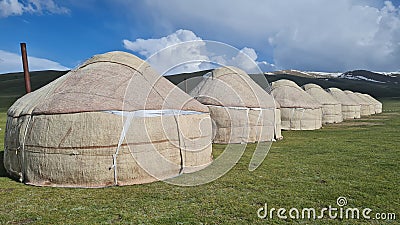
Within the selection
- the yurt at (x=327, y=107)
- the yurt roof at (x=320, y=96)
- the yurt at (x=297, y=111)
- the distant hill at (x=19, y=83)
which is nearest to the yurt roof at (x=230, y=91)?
the yurt at (x=297, y=111)

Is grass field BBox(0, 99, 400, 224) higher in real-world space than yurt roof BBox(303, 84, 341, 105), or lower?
lower

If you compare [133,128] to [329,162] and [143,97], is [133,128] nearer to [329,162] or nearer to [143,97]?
[143,97]

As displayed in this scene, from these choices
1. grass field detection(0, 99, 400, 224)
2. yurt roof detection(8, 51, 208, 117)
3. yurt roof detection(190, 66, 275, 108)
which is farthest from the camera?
yurt roof detection(190, 66, 275, 108)

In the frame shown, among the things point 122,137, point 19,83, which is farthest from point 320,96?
point 19,83

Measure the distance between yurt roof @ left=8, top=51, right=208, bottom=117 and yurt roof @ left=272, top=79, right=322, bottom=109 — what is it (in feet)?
37.9

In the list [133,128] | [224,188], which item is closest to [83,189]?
[133,128]

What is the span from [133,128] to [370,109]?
3365cm

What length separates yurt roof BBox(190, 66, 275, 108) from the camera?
13.8 meters

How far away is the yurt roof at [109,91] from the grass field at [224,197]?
5.74 feet

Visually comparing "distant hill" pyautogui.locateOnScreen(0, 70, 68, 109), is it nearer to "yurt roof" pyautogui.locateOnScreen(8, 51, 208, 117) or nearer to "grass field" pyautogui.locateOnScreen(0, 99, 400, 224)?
"yurt roof" pyautogui.locateOnScreen(8, 51, 208, 117)

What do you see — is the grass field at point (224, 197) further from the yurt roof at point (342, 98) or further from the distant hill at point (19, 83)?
the distant hill at point (19, 83)

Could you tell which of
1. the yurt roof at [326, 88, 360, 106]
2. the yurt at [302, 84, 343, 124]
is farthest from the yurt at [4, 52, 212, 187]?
the yurt roof at [326, 88, 360, 106]

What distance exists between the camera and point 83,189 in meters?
6.73

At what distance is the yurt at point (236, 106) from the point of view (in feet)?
44.0
